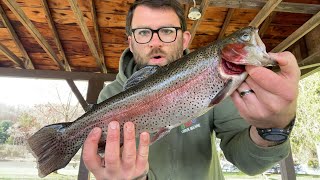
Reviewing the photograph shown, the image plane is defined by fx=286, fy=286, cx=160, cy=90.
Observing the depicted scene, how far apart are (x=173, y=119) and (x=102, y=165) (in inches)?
18.9

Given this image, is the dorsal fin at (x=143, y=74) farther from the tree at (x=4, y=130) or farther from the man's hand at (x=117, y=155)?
the tree at (x=4, y=130)

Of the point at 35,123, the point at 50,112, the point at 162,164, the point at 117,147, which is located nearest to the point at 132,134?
the point at 117,147

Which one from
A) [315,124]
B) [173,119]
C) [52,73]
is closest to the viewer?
[173,119]

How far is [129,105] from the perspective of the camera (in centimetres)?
152

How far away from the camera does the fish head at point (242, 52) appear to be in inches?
50.7

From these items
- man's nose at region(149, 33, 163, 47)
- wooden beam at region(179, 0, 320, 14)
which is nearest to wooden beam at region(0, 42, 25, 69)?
wooden beam at region(179, 0, 320, 14)

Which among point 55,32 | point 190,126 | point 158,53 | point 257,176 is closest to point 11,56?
point 55,32

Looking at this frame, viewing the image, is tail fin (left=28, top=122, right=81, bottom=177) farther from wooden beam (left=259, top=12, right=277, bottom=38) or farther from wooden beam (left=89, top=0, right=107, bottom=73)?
wooden beam (left=259, top=12, right=277, bottom=38)

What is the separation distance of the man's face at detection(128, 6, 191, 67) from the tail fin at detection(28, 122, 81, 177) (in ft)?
2.90

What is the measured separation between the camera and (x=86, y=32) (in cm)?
391

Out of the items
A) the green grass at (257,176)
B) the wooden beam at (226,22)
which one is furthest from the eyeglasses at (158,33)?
the green grass at (257,176)

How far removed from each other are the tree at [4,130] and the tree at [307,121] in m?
22.5

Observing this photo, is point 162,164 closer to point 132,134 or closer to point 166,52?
point 132,134

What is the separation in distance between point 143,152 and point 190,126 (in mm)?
663
